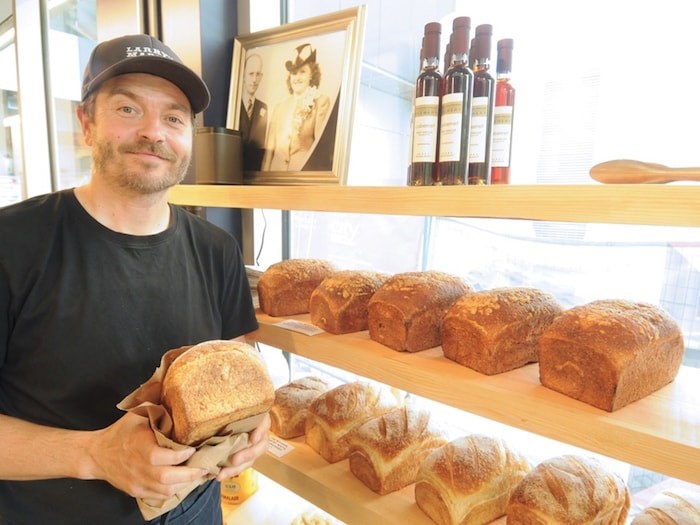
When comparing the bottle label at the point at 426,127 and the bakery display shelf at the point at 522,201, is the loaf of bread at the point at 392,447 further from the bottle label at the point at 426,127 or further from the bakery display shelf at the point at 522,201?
the bottle label at the point at 426,127

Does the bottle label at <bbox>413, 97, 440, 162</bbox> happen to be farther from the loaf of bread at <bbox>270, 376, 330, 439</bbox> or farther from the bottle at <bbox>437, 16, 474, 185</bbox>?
the loaf of bread at <bbox>270, 376, 330, 439</bbox>

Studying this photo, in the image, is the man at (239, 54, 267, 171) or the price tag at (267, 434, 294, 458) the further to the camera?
the man at (239, 54, 267, 171)

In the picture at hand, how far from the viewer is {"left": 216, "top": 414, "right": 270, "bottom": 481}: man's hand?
1001 mm

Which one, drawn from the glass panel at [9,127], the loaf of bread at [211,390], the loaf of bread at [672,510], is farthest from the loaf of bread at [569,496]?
the glass panel at [9,127]

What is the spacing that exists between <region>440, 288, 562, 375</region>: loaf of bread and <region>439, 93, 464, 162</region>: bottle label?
1.23ft

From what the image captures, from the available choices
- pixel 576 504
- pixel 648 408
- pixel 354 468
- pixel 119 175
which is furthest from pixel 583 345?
pixel 119 175

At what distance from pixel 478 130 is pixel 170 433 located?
982 mm

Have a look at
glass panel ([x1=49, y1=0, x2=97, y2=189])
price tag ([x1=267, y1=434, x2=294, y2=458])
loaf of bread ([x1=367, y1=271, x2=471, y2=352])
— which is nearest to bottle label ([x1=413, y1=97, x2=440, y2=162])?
loaf of bread ([x1=367, y1=271, x2=471, y2=352])

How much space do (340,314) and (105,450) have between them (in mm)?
682

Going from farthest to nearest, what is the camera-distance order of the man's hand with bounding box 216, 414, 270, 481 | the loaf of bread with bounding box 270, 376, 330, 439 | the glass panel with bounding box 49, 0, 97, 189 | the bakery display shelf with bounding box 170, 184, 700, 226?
1. the glass panel with bounding box 49, 0, 97, 189
2. the loaf of bread with bounding box 270, 376, 330, 439
3. the man's hand with bounding box 216, 414, 270, 481
4. the bakery display shelf with bounding box 170, 184, 700, 226

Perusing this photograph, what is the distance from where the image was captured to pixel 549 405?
899 mm

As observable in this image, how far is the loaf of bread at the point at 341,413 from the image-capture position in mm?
1497

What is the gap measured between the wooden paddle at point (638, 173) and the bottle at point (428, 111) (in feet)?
1.23

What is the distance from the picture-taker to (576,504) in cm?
105
